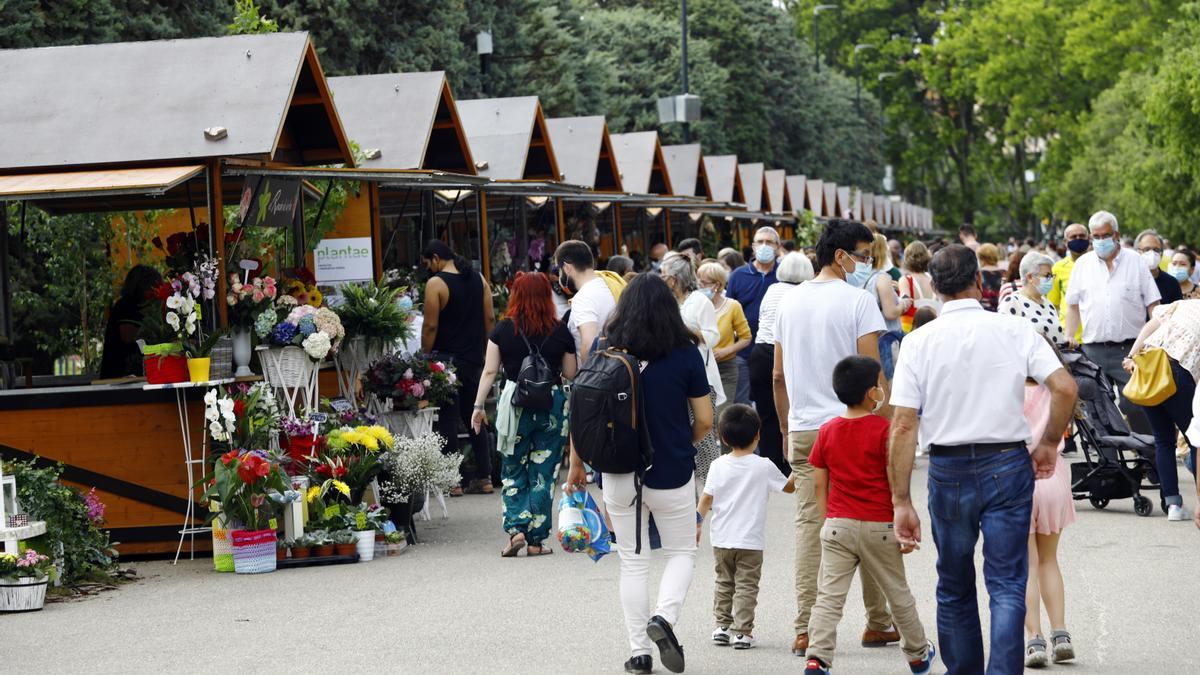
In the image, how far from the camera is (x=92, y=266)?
20703 millimetres

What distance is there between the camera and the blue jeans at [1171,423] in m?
10.7

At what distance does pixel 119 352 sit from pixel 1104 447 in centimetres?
710

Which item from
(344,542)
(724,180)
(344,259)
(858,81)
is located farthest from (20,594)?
(858,81)

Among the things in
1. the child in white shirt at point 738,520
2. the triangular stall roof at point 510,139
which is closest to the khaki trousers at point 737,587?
the child in white shirt at point 738,520

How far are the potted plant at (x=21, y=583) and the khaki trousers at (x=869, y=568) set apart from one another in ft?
16.0

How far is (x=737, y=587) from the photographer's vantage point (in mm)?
7793

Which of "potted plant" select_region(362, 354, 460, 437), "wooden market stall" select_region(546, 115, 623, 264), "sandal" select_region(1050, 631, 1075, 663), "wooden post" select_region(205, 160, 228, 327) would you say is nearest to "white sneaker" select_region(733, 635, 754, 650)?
"sandal" select_region(1050, 631, 1075, 663)

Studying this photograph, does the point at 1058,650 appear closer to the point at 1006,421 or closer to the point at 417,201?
the point at 1006,421

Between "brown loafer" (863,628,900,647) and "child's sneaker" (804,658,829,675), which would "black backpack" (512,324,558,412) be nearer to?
"brown loafer" (863,628,900,647)

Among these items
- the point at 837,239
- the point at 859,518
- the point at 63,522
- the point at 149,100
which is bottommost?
the point at 63,522

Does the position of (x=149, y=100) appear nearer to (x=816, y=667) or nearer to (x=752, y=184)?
(x=816, y=667)

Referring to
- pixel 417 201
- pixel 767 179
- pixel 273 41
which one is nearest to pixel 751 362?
pixel 273 41

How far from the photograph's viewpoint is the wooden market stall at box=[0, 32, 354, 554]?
1117cm

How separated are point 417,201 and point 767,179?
19.1 meters
